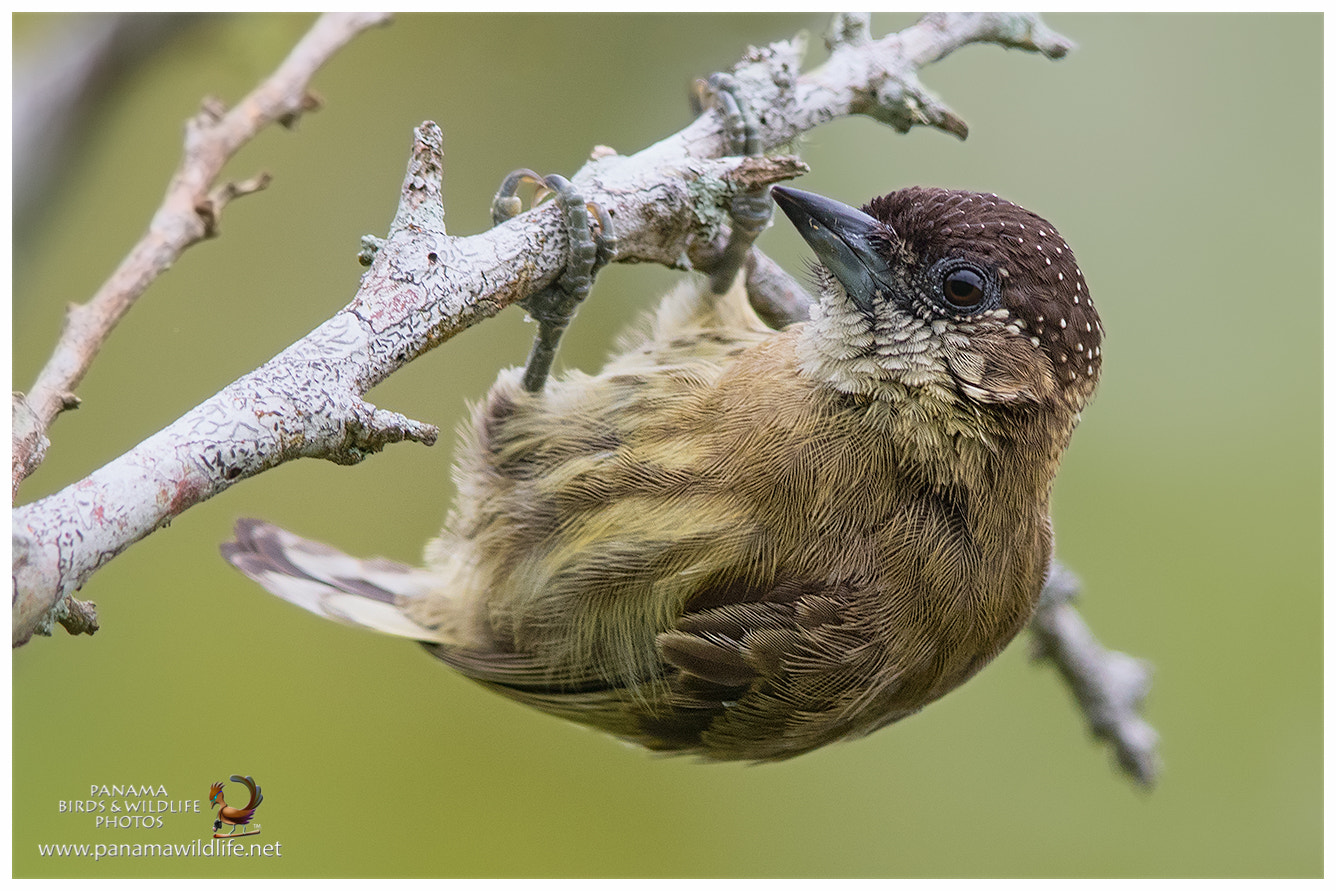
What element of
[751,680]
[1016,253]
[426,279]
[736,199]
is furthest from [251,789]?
[1016,253]

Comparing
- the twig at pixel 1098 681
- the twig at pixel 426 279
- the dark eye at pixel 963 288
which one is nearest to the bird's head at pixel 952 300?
A: the dark eye at pixel 963 288

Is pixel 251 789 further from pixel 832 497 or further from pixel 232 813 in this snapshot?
pixel 832 497

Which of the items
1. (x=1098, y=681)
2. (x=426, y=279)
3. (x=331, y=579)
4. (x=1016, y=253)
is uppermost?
(x=1016, y=253)

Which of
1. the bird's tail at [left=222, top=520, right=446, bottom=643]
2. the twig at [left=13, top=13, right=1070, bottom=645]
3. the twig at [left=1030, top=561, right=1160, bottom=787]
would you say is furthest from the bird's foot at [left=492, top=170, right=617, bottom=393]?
the twig at [left=1030, top=561, right=1160, bottom=787]

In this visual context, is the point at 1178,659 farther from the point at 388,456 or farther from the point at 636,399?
the point at 388,456

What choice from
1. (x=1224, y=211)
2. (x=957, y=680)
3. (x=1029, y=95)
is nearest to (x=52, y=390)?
(x=957, y=680)

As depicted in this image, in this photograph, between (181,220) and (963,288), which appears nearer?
(963,288)
